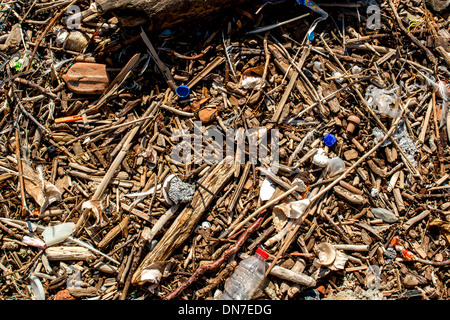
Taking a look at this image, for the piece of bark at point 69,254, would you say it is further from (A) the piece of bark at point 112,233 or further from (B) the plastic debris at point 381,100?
(B) the plastic debris at point 381,100

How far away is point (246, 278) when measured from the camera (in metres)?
2.61

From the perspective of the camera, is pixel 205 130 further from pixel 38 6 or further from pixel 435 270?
pixel 435 270

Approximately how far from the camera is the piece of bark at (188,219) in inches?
103

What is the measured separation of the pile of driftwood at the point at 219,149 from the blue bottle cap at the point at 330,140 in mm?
13

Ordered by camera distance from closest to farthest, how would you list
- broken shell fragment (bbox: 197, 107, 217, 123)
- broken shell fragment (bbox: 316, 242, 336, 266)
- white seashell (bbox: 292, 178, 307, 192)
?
broken shell fragment (bbox: 316, 242, 336, 266)
white seashell (bbox: 292, 178, 307, 192)
broken shell fragment (bbox: 197, 107, 217, 123)

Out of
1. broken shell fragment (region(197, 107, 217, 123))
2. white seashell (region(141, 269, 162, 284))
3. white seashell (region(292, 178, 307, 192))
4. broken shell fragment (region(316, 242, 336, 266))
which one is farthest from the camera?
broken shell fragment (region(197, 107, 217, 123))

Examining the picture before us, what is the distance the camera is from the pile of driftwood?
2.67m

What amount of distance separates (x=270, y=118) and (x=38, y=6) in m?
2.69

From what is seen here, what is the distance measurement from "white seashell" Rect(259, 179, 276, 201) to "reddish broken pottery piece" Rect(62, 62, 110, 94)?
1809 millimetres

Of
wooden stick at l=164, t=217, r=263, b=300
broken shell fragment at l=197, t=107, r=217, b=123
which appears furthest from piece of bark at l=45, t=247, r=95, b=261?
broken shell fragment at l=197, t=107, r=217, b=123

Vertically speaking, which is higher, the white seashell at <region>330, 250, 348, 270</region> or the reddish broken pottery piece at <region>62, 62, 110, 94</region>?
the reddish broken pottery piece at <region>62, 62, 110, 94</region>

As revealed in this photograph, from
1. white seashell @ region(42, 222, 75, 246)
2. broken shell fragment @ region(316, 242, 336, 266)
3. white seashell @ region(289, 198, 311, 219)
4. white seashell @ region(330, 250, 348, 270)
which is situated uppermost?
white seashell @ region(42, 222, 75, 246)

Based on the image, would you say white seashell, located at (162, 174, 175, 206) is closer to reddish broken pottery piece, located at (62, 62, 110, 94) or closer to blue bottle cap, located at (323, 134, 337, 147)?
reddish broken pottery piece, located at (62, 62, 110, 94)

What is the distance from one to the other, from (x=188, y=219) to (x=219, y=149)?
71 cm
